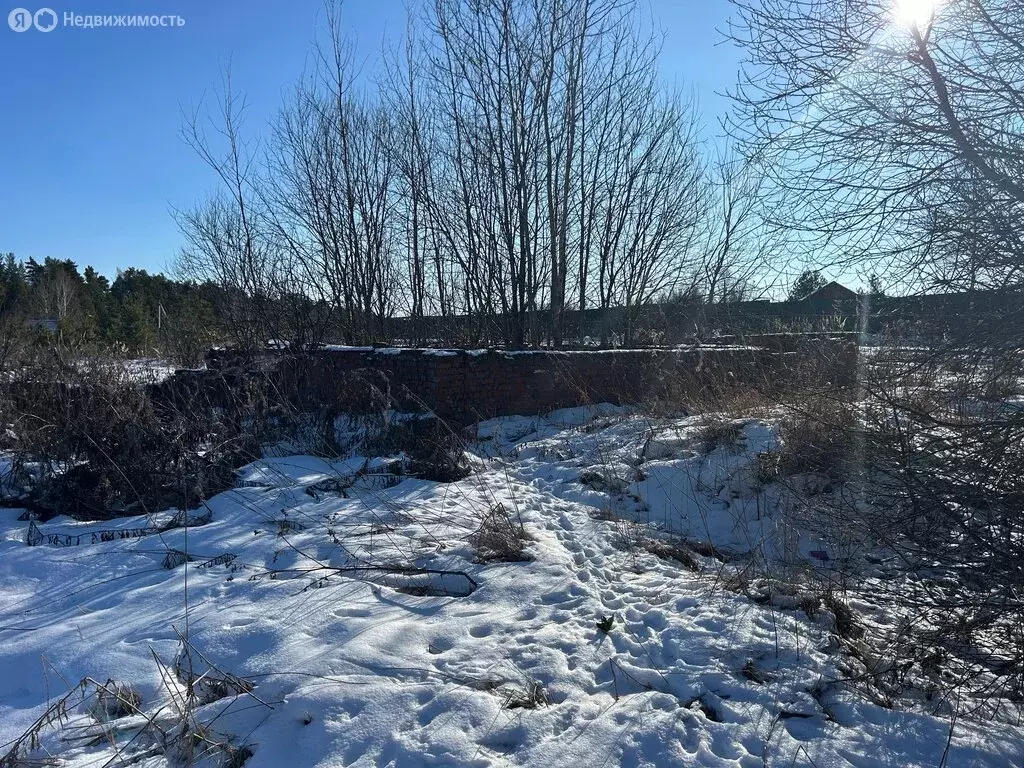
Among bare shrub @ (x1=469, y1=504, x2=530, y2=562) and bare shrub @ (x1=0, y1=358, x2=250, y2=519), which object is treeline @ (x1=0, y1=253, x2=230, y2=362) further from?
bare shrub @ (x1=469, y1=504, x2=530, y2=562)

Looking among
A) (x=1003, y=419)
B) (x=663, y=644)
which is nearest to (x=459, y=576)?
(x=663, y=644)

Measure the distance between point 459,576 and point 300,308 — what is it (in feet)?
31.0

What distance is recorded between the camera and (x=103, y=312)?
3272 cm

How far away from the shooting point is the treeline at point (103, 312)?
879 cm

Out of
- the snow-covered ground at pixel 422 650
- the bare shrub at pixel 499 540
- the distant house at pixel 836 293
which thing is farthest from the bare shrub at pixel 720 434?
the bare shrub at pixel 499 540

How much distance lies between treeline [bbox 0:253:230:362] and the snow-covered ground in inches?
166

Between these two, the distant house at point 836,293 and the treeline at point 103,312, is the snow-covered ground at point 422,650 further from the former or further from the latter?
the treeline at point 103,312

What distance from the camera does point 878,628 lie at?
311cm

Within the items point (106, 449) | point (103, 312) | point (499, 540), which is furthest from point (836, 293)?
point (103, 312)

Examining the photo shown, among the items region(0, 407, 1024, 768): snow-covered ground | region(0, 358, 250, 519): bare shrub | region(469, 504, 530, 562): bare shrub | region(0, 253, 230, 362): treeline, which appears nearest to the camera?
region(0, 407, 1024, 768): snow-covered ground

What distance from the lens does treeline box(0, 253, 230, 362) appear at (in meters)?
8.79

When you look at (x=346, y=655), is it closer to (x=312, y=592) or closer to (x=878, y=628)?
(x=312, y=592)

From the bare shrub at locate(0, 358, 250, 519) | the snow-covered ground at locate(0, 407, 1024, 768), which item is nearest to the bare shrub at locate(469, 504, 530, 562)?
the snow-covered ground at locate(0, 407, 1024, 768)

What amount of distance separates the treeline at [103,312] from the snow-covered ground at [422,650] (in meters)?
4.22
